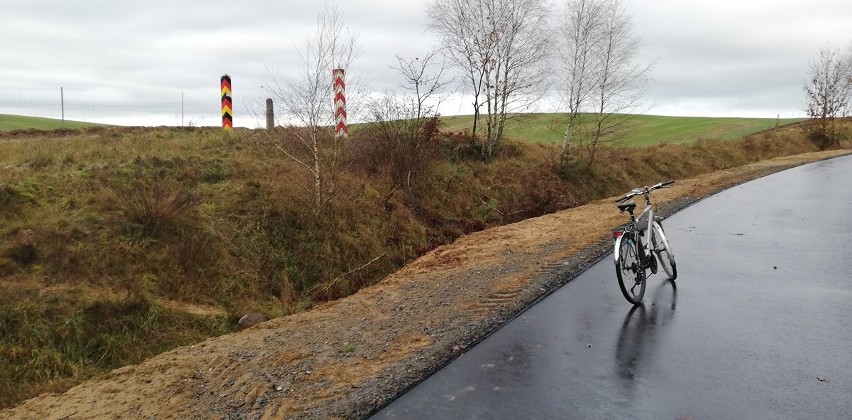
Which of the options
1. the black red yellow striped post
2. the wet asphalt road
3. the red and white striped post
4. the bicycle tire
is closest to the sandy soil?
the wet asphalt road

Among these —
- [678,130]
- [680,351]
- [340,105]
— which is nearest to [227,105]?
[340,105]

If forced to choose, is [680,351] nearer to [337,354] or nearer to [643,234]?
[643,234]

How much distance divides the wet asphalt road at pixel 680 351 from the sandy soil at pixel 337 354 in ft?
0.98

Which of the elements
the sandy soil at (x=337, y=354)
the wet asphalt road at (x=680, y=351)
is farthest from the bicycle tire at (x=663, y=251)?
the sandy soil at (x=337, y=354)

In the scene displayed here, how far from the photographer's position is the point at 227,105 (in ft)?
50.9

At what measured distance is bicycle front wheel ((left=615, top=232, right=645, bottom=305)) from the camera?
21.4ft

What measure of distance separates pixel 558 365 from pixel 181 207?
6.85 metres

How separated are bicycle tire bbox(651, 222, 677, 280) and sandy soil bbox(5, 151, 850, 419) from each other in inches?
44.2

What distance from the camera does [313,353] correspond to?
221 inches

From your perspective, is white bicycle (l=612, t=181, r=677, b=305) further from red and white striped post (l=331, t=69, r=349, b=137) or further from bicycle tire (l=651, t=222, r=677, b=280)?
red and white striped post (l=331, t=69, r=349, b=137)

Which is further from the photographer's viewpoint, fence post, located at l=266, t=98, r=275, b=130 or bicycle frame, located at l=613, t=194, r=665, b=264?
fence post, located at l=266, t=98, r=275, b=130

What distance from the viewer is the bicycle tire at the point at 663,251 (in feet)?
24.8

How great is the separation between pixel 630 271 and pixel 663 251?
3.88ft

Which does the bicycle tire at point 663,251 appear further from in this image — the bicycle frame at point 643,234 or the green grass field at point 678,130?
the green grass field at point 678,130
